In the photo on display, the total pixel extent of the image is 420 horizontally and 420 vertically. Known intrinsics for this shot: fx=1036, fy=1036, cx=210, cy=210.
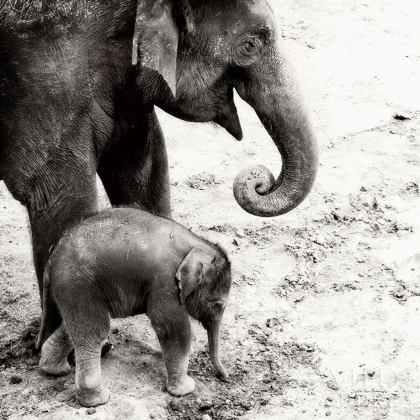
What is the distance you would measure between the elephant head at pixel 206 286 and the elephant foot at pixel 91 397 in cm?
54

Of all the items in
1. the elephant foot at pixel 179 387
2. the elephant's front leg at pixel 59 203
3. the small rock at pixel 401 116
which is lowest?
the elephant foot at pixel 179 387

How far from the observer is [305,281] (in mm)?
5613

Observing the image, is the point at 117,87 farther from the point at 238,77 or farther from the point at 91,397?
the point at 91,397

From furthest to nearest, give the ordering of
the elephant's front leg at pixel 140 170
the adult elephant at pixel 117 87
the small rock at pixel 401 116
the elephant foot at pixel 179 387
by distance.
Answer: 1. the small rock at pixel 401 116
2. the elephant's front leg at pixel 140 170
3. the elephant foot at pixel 179 387
4. the adult elephant at pixel 117 87

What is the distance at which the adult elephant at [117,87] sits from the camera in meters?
4.38

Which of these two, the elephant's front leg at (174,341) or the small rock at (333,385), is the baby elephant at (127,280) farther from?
the small rock at (333,385)

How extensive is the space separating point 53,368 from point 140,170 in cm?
111

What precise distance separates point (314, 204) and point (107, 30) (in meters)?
2.38

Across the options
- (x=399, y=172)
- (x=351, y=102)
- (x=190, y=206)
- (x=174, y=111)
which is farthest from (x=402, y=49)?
(x=174, y=111)

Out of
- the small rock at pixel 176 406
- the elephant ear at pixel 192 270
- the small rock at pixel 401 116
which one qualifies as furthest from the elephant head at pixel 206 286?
the small rock at pixel 401 116

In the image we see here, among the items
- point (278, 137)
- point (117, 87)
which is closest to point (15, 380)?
point (117, 87)

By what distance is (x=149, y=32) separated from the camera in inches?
168

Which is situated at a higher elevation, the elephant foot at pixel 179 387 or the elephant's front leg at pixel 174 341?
the elephant's front leg at pixel 174 341

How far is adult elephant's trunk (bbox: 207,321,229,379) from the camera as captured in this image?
4.77 meters
